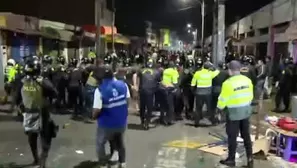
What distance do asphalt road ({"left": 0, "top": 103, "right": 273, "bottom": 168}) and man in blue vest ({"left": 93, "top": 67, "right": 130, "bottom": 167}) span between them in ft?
5.12

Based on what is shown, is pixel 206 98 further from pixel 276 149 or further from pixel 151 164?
pixel 151 164

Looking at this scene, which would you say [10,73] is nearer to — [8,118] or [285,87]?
[8,118]

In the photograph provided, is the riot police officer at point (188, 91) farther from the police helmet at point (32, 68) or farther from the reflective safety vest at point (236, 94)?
the police helmet at point (32, 68)

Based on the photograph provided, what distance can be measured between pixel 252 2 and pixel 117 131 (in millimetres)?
33969

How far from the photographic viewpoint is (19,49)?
971 inches

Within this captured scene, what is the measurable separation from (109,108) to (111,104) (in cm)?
7

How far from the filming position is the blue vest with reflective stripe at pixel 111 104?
23.8ft

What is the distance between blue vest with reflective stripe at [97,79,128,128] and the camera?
23.8ft

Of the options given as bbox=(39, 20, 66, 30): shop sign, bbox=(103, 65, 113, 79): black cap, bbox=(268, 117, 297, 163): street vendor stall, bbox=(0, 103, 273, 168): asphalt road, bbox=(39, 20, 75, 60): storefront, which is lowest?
bbox=(0, 103, 273, 168): asphalt road

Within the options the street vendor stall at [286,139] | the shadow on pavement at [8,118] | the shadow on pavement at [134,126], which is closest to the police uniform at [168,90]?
the shadow on pavement at [134,126]

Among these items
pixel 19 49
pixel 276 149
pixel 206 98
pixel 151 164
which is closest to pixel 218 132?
pixel 206 98

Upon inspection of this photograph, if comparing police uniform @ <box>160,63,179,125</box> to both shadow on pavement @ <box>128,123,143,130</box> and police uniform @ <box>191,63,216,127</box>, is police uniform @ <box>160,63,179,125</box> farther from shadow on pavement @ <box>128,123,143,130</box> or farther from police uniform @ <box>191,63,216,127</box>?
shadow on pavement @ <box>128,123,143,130</box>

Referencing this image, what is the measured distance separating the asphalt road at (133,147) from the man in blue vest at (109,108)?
5.12 ft

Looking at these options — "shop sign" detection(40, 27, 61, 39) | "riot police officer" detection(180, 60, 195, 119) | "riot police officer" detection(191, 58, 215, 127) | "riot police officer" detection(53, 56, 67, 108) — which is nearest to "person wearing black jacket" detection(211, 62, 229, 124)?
"riot police officer" detection(191, 58, 215, 127)
